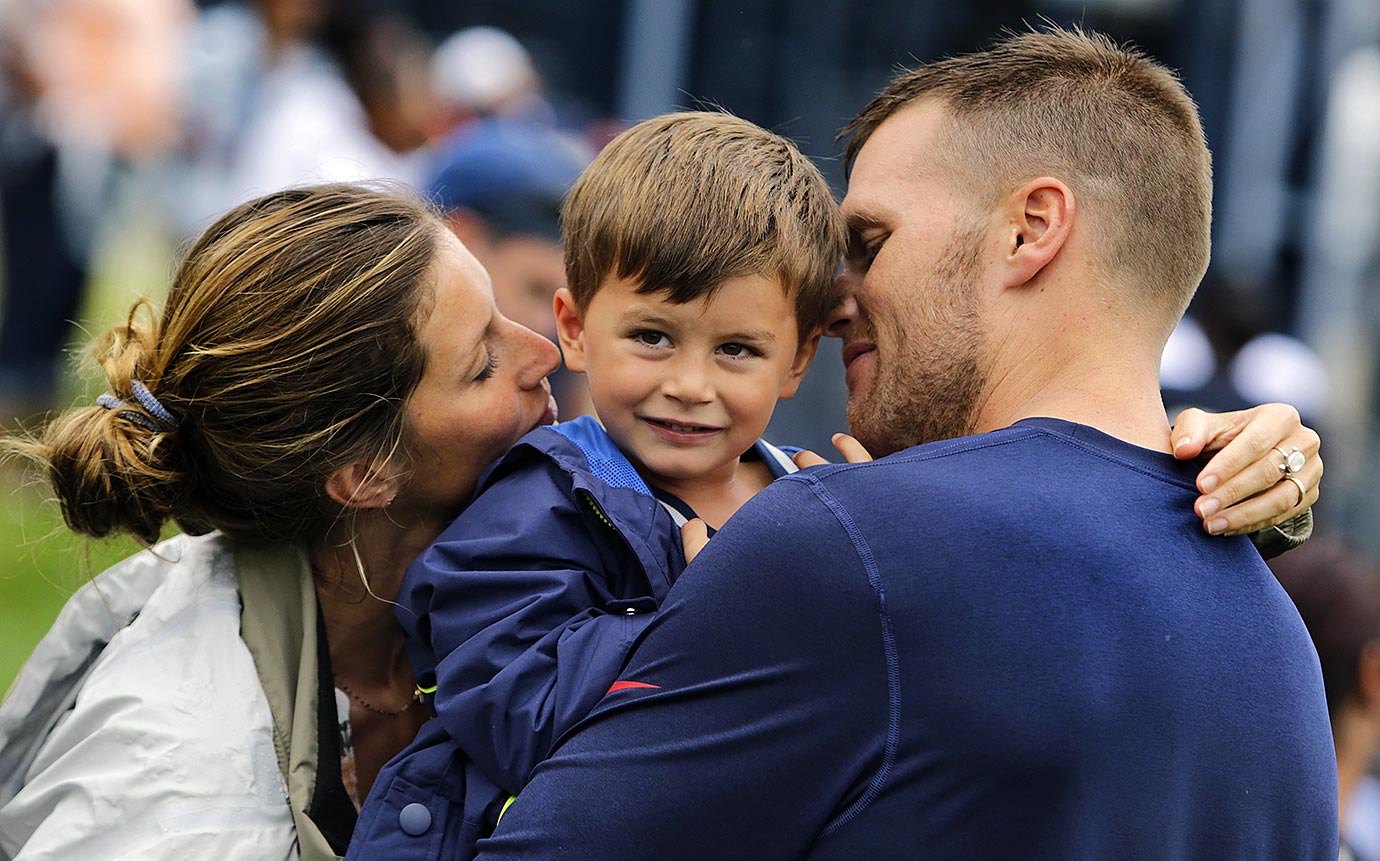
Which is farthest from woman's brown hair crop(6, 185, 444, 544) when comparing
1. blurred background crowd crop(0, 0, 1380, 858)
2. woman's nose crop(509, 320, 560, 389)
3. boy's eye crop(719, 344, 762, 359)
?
blurred background crowd crop(0, 0, 1380, 858)

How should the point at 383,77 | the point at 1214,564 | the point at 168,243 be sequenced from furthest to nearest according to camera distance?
the point at 168,243 → the point at 383,77 → the point at 1214,564

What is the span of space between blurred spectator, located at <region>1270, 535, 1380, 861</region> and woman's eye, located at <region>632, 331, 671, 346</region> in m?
1.79

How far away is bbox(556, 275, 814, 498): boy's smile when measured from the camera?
245cm

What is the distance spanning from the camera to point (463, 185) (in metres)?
4.98

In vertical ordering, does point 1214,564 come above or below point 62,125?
above

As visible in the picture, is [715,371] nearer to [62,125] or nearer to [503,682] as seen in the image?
[503,682]

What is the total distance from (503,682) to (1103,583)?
828mm

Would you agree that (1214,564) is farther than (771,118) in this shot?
No

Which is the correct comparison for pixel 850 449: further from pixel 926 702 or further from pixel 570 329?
pixel 926 702

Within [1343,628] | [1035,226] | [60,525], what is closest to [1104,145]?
[1035,226]

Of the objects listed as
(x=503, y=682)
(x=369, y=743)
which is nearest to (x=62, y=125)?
(x=369, y=743)

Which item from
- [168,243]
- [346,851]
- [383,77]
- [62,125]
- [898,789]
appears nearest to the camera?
[898,789]

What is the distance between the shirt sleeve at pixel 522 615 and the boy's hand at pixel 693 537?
0.31 ft

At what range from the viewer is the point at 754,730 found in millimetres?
1840
